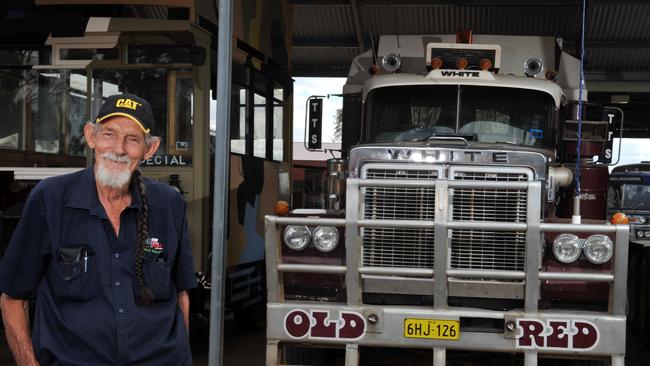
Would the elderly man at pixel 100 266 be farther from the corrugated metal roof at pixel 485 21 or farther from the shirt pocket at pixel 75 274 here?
the corrugated metal roof at pixel 485 21

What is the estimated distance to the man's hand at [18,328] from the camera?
2857 mm

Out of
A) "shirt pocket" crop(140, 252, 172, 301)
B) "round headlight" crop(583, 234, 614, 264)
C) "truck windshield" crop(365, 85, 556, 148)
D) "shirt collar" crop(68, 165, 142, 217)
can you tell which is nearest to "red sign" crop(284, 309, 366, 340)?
"round headlight" crop(583, 234, 614, 264)

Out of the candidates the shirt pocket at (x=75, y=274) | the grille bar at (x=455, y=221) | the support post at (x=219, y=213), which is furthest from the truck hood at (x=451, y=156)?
the shirt pocket at (x=75, y=274)

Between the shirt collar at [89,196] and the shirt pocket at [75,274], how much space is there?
0.15 metres

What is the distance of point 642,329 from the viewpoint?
10039mm

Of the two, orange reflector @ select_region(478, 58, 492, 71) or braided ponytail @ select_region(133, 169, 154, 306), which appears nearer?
braided ponytail @ select_region(133, 169, 154, 306)

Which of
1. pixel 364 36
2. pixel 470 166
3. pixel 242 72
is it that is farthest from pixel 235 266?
pixel 364 36

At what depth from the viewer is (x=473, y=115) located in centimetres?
698

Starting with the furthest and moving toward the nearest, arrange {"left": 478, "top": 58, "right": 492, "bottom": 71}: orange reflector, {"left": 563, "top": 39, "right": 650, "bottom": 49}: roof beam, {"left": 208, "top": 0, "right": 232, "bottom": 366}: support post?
{"left": 563, "top": 39, "right": 650, "bottom": 49}: roof beam → {"left": 478, "top": 58, "right": 492, "bottom": 71}: orange reflector → {"left": 208, "top": 0, "right": 232, "bottom": 366}: support post

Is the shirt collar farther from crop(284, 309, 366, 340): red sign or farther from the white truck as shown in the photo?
crop(284, 309, 366, 340): red sign

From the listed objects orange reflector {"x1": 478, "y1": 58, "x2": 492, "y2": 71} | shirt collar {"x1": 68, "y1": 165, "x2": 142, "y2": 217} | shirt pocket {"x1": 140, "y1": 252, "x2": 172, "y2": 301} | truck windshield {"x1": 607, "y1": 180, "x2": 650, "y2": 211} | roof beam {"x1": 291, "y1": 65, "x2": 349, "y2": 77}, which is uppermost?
roof beam {"x1": 291, "y1": 65, "x2": 349, "y2": 77}

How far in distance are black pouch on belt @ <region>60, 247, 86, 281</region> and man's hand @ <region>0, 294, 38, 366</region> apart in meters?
0.25

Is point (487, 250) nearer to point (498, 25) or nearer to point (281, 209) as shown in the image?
point (281, 209)

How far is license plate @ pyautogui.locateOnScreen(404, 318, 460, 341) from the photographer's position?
5.29 m
